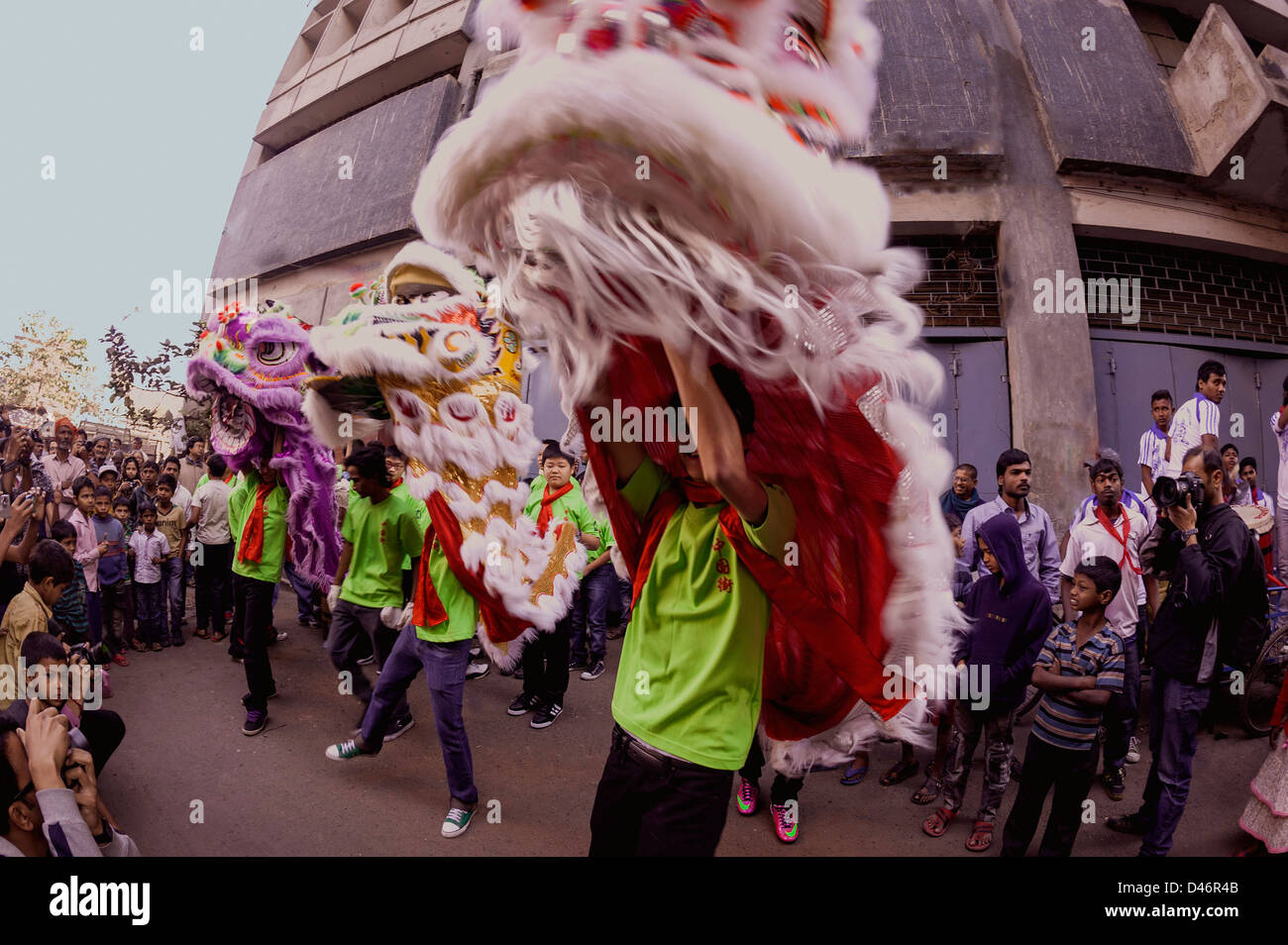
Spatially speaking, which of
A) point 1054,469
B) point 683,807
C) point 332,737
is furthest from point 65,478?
point 1054,469

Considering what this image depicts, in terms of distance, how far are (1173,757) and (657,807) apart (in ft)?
10.4

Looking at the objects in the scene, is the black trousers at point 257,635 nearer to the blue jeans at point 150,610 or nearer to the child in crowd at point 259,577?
the child in crowd at point 259,577

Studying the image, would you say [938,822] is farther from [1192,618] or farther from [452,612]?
[452,612]

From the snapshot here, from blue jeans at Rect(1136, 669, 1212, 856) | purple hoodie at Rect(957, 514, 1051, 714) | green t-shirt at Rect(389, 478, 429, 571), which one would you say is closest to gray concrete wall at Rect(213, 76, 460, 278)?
green t-shirt at Rect(389, 478, 429, 571)

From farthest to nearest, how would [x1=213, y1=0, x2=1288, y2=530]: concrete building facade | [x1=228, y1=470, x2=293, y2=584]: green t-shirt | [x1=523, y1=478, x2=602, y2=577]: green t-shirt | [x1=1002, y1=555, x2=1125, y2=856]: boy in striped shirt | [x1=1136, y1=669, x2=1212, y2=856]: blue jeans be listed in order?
[x1=213, y1=0, x2=1288, y2=530]: concrete building facade → [x1=523, y1=478, x2=602, y2=577]: green t-shirt → [x1=228, y1=470, x2=293, y2=584]: green t-shirt → [x1=1136, y1=669, x2=1212, y2=856]: blue jeans → [x1=1002, y1=555, x2=1125, y2=856]: boy in striped shirt

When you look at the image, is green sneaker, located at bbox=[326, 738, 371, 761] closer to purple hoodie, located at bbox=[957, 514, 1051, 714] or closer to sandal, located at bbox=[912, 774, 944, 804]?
sandal, located at bbox=[912, 774, 944, 804]

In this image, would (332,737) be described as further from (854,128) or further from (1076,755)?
(854,128)

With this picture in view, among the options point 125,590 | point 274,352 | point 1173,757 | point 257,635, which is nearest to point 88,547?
point 125,590

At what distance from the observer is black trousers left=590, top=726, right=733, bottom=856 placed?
1344mm

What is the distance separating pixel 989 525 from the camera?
11.2ft

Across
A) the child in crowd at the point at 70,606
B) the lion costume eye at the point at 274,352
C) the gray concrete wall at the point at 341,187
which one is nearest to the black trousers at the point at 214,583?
the child in crowd at the point at 70,606

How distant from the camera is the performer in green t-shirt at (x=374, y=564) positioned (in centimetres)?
394

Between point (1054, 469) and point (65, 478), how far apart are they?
1065cm

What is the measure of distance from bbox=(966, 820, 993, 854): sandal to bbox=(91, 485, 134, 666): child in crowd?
21.7ft
